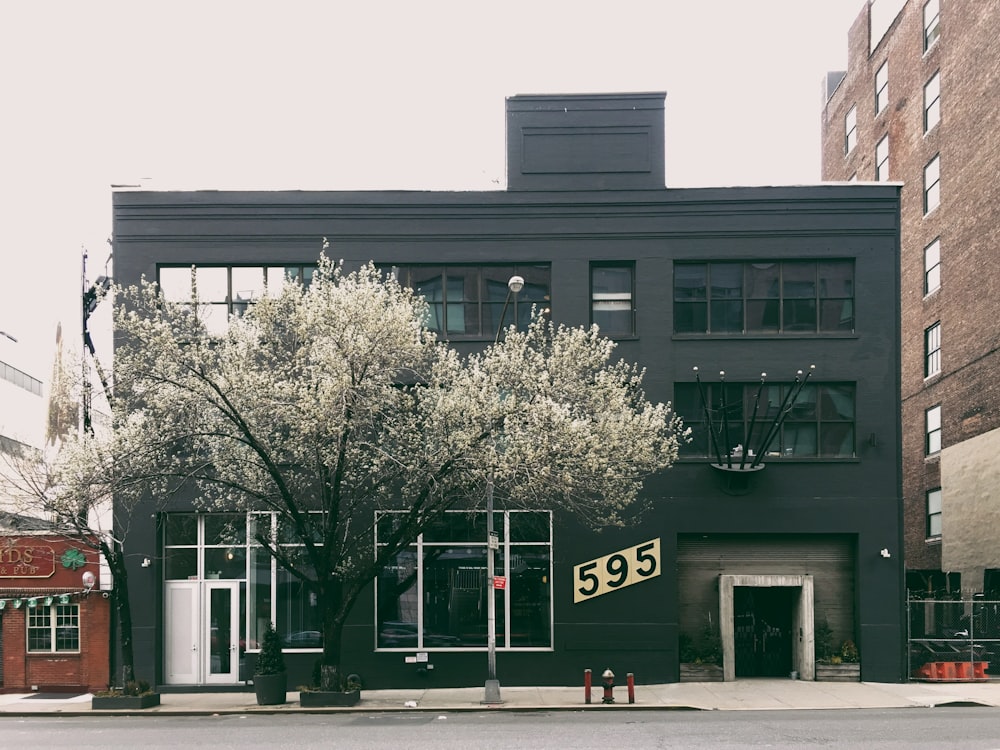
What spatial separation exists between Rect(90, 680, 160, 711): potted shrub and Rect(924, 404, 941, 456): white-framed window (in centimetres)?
2778

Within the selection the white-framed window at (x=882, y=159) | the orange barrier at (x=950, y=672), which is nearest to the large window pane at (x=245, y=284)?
the orange barrier at (x=950, y=672)

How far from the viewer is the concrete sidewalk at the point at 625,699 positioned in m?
22.4

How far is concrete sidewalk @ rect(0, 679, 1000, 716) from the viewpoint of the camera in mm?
22375

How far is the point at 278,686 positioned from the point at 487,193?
12.5 meters

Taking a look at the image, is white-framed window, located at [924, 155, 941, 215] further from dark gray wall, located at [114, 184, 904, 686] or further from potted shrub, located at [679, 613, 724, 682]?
Result: potted shrub, located at [679, 613, 724, 682]

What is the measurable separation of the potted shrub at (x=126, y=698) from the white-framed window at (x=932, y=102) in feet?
105

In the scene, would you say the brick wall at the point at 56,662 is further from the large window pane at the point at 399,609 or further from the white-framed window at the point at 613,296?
the white-framed window at the point at 613,296

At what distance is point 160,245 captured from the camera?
2714cm

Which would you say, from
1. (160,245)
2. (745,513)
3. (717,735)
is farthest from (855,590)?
(160,245)

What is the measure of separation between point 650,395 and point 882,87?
25.3m

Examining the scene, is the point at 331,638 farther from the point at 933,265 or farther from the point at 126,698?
the point at 933,265

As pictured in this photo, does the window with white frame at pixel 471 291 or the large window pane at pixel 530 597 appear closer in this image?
the large window pane at pixel 530 597

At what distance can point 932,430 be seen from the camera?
39.2 m

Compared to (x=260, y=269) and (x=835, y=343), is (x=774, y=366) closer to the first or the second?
(x=835, y=343)
